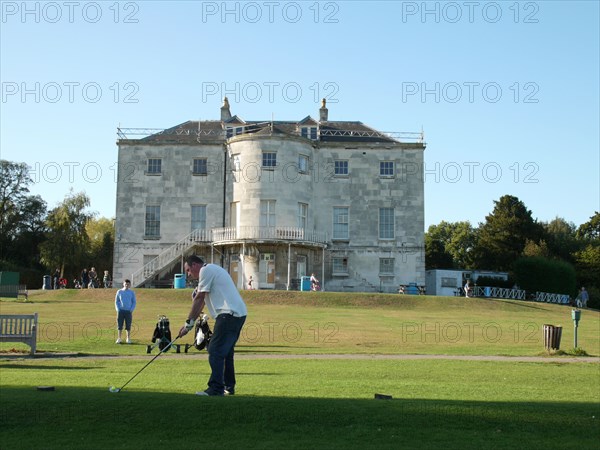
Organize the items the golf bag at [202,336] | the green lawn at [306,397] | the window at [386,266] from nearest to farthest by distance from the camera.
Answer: the green lawn at [306,397] → the golf bag at [202,336] → the window at [386,266]

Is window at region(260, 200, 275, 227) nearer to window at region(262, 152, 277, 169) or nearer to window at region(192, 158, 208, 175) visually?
window at region(262, 152, 277, 169)

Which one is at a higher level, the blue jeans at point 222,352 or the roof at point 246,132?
the roof at point 246,132

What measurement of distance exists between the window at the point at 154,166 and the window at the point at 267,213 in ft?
27.3

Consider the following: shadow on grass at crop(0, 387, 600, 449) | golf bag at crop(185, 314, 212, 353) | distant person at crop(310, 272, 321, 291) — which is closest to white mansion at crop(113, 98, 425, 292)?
distant person at crop(310, 272, 321, 291)

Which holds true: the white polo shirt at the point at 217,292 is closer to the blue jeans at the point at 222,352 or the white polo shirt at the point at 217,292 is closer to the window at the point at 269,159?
the blue jeans at the point at 222,352

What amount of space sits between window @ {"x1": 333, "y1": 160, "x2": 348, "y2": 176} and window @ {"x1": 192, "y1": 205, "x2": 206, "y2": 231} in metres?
9.65

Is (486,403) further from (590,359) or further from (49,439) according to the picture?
(590,359)

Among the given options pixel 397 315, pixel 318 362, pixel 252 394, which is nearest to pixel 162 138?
pixel 397 315

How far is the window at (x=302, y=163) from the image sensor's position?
1951 inches

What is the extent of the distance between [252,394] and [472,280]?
47840 millimetres

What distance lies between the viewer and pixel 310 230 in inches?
1937

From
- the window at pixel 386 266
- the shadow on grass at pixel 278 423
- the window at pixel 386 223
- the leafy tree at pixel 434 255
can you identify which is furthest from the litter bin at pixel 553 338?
the leafy tree at pixel 434 255

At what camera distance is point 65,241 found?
64.8 m

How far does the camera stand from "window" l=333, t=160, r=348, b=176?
51.8 meters
